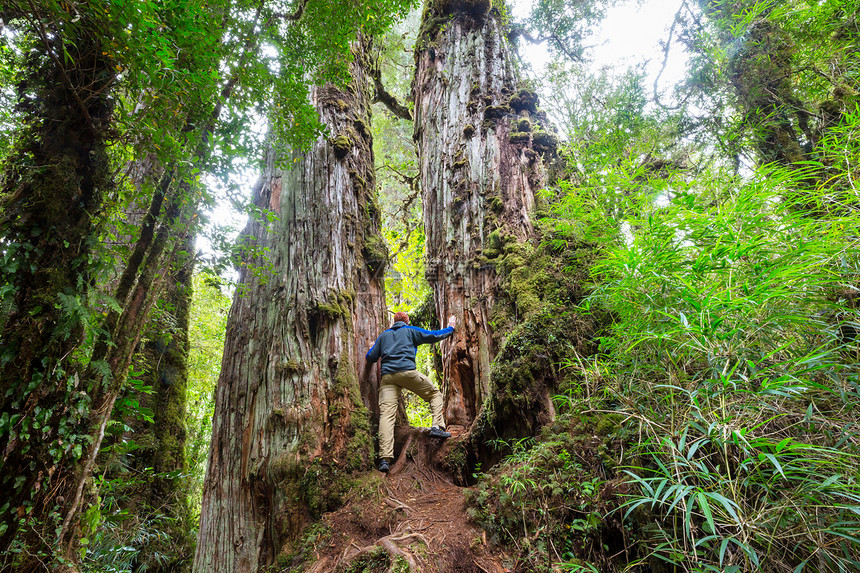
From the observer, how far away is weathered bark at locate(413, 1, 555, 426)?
4.37 m

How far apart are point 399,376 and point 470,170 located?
2989mm

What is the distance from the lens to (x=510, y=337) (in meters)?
3.54

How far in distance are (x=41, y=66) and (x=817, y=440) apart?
5304 mm

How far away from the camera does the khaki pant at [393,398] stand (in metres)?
3.85

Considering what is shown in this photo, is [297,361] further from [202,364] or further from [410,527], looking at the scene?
[202,364]

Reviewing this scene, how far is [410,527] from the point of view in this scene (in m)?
2.87

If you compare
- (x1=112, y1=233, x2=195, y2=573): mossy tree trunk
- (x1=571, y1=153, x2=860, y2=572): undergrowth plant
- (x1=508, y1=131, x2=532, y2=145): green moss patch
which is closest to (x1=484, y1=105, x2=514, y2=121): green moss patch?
(x1=508, y1=131, x2=532, y2=145): green moss patch

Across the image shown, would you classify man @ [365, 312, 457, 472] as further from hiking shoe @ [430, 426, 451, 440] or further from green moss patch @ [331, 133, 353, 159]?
green moss patch @ [331, 133, 353, 159]

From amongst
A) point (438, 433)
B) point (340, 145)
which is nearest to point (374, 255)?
point (340, 145)

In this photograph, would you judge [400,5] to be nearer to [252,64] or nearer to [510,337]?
[252,64]

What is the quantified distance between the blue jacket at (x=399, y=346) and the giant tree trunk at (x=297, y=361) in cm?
25

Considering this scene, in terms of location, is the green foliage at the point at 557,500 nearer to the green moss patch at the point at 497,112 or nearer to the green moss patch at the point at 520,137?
the green moss patch at the point at 520,137

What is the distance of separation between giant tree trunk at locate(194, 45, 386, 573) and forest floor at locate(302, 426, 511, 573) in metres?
0.30

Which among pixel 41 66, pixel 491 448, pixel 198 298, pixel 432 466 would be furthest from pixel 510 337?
pixel 198 298
